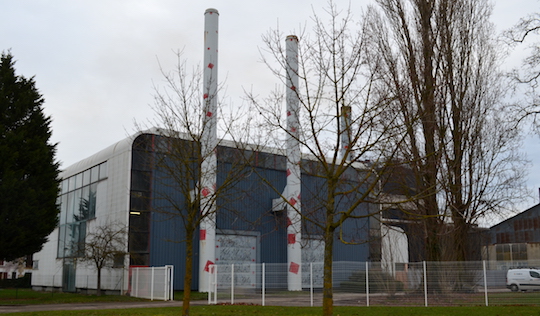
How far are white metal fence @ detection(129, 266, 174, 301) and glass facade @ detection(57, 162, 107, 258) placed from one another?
5783mm

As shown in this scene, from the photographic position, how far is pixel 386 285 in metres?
21.4

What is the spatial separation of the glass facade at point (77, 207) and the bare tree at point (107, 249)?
157 inches

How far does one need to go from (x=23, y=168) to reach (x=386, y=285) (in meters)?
19.0

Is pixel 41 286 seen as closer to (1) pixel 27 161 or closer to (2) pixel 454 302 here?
(1) pixel 27 161

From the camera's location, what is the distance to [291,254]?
108ft

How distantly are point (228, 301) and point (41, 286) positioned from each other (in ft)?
79.7

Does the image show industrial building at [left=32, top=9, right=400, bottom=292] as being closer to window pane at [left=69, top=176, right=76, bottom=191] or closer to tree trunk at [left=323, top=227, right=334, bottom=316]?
window pane at [left=69, top=176, right=76, bottom=191]

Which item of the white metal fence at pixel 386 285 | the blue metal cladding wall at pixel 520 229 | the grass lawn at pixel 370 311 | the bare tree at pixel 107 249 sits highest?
the blue metal cladding wall at pixel 520 229

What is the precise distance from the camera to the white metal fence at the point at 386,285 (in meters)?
19.4

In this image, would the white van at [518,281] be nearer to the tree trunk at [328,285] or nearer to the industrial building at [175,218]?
the industrial building at [175,218]

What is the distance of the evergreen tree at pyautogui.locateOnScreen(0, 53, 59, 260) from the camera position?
26.1 metres

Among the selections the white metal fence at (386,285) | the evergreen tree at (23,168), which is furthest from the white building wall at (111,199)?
the white metal fence at (386,285)

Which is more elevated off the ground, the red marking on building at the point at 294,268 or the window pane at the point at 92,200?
the window pane at the point at 92,200

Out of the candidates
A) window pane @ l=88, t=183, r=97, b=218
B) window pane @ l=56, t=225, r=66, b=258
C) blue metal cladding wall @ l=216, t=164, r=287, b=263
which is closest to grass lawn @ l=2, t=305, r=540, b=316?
blue metal cladding wall @ l=216, t=164, r=287, b=263
